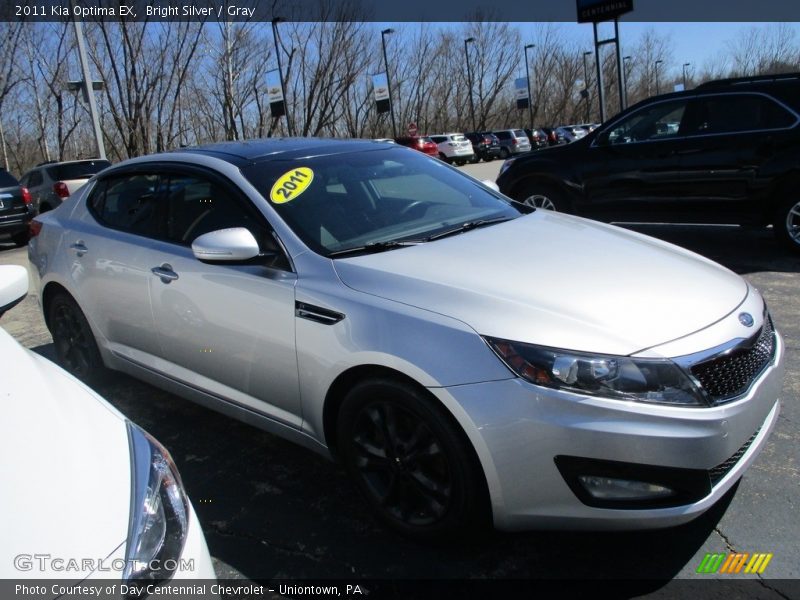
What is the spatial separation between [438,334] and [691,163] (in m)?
5.52

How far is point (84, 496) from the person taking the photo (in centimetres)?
155

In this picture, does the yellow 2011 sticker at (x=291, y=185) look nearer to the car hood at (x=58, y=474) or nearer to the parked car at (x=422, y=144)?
the car hood at (x=58, y=474)

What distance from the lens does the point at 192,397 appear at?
3.44 meters

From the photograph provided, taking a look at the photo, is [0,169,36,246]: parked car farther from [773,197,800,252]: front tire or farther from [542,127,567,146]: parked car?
[542,127,567,146]: parked car

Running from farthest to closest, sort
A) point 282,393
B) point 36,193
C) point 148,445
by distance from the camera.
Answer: point 36,193 → point 282,393 → point 148,445

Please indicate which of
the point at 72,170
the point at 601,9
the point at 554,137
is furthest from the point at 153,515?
the point at 554,137

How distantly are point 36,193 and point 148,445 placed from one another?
49.2ft

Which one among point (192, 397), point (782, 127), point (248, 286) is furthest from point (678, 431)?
point (782, 127)

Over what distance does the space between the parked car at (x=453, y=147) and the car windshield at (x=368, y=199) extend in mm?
29501

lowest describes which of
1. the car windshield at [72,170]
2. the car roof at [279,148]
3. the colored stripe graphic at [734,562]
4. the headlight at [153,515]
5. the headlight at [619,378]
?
the colored stripe graphic at [734,562]

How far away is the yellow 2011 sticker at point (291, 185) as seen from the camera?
10.1 feet

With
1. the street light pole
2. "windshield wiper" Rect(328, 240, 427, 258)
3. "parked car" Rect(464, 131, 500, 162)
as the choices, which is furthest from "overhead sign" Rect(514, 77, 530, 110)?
"windshield wiper" Rect(328, 240, 427, 258)

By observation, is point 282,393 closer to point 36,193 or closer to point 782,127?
point 782,127

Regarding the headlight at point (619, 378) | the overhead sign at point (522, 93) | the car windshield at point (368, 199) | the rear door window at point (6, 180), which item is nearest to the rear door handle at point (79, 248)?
the car windshield at point (368, 199)
